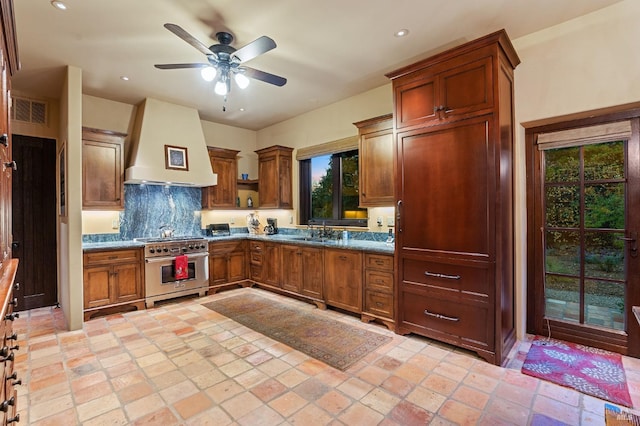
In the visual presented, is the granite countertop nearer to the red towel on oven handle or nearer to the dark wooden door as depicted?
the red towel on oven handle

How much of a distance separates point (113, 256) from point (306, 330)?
9.00ft

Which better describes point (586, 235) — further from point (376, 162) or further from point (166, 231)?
point (166, 231)

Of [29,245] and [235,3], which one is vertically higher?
[235,3]

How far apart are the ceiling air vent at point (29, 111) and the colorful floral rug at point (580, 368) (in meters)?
6.51

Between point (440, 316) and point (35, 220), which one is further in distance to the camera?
point (35, 220)

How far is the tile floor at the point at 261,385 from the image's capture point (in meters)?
2.06

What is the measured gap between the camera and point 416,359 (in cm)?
282

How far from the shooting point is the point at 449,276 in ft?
9.72

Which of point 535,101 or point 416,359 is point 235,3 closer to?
point 535,101

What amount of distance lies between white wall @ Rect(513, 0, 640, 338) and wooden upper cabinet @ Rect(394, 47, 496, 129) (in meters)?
0.70

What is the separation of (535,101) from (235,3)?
9.59ft

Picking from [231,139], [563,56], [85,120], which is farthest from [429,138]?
[85,120]

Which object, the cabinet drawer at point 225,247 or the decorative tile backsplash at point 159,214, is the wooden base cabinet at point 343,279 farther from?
the cabinet drawer at point 225,247

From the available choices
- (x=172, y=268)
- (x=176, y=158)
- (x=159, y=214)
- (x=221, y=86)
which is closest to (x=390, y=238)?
(x=221, y=86)
